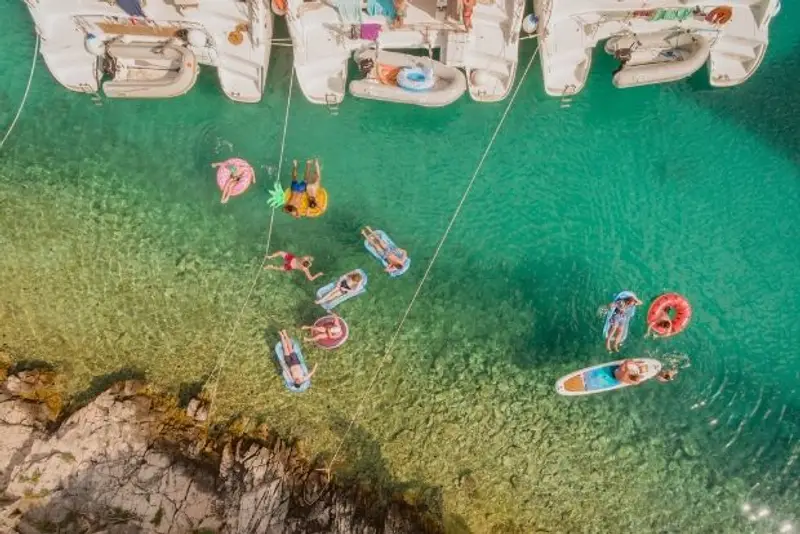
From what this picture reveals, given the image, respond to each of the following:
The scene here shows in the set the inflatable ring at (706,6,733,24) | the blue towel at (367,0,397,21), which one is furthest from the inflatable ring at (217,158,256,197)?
the inflatable ring at (706,6,733,24)

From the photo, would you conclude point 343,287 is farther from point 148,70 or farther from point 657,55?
point 657,55

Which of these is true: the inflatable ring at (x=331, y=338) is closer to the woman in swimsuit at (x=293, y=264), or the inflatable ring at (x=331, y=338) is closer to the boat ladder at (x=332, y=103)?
the woman in swimsuit at (x=293, y=264)

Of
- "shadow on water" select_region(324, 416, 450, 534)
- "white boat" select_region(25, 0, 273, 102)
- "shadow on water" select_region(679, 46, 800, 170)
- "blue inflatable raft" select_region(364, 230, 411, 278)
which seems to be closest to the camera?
"shadow on water" select_region(324, 416, 450, 534)

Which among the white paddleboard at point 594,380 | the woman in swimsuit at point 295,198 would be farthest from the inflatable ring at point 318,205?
the white paddleboard at point 594,380

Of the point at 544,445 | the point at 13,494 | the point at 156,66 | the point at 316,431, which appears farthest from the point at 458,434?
the point at 156,66

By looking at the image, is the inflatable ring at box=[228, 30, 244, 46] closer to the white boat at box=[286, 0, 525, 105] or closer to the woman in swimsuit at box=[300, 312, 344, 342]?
the white boat at box=[286, 0, 525, 105]

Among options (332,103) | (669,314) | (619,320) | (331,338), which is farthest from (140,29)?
(669,314)
